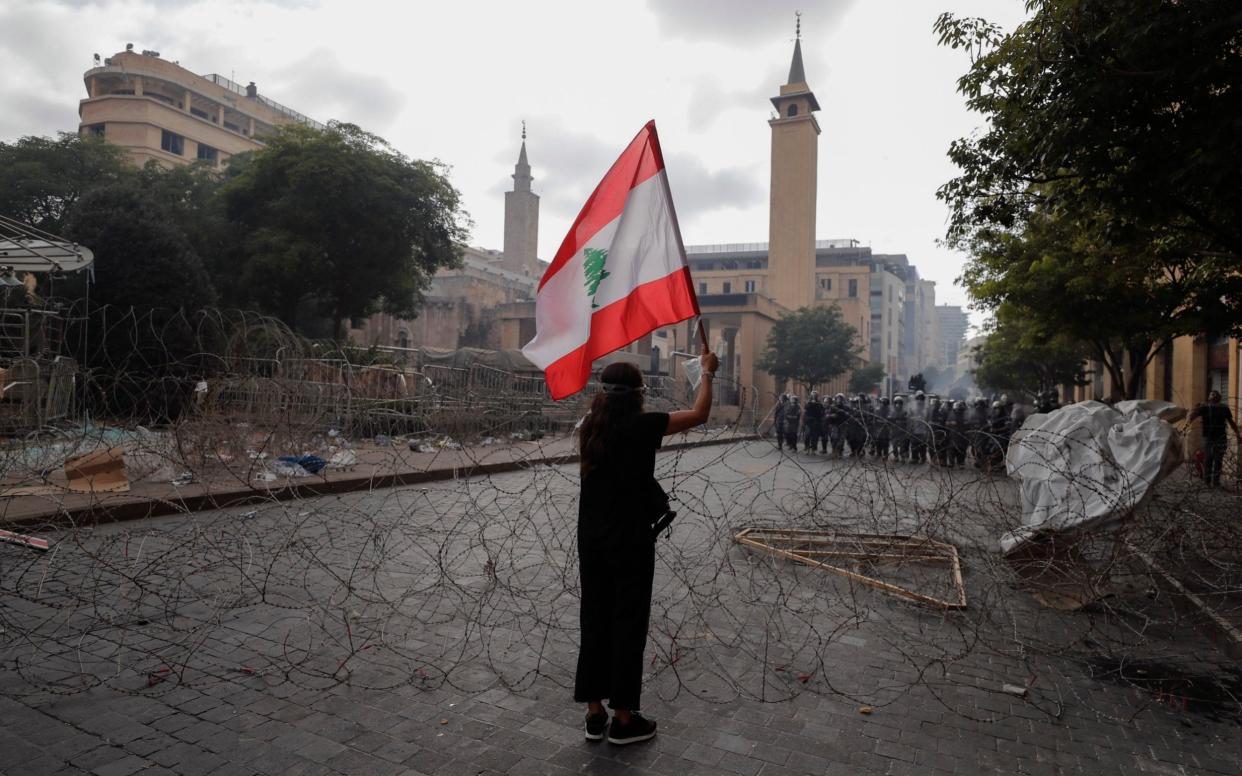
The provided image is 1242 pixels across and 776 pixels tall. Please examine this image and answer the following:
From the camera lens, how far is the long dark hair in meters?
3.33

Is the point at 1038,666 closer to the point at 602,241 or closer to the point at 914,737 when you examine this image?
the point at 914,737

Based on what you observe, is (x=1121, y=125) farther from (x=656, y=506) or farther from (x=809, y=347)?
(x=809, y=347)

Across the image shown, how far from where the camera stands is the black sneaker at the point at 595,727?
11.1 ft

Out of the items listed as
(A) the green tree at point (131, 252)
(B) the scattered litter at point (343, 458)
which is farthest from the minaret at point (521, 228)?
(B) the scattered litter at point (343, 458)

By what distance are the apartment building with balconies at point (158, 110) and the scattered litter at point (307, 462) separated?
47.5 metres

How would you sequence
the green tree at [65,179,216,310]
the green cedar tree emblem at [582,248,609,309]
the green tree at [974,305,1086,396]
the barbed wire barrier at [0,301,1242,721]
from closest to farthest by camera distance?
the barbed wire barrier at [0,301,1242,721] < the green cedar tree emblem at [582,248,609,309] < the green tree at [65,179,216,310] < the green tree at [974,305,1086,396]

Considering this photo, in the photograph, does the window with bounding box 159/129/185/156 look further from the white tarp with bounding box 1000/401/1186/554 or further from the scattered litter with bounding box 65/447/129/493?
the white tarp with bounding box 1000/401/1186/554

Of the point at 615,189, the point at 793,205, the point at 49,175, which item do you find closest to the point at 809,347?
the point at 793,205

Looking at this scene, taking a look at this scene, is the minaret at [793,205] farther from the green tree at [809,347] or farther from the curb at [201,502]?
the curb at [201,502]

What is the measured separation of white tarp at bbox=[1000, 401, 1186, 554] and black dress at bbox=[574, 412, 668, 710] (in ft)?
10.5

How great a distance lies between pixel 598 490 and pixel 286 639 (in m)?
2.42

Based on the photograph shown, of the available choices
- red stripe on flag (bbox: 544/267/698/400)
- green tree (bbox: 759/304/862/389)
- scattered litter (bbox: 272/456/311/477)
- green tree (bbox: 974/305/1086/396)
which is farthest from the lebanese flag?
green tree (bbox: 759/304/862/389)

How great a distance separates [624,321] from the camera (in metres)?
4.43

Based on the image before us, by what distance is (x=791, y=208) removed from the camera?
66312mm
